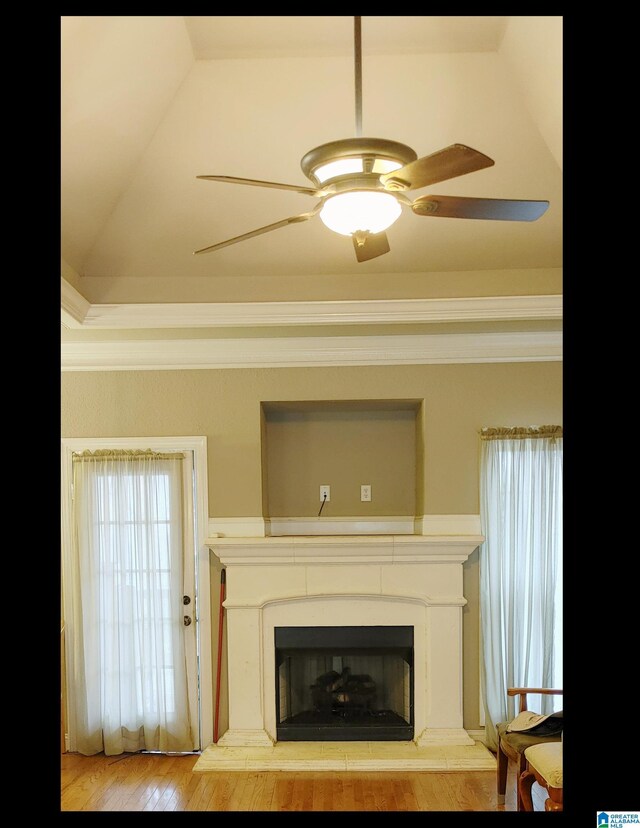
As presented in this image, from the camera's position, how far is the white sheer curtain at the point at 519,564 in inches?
174

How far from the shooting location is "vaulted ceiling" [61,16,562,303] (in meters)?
2.56

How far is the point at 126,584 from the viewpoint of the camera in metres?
4.55

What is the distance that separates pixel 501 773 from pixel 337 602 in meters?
1.35

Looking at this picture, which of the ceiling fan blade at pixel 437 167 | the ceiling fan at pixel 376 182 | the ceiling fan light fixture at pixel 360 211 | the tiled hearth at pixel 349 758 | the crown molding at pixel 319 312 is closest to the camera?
the ceiling fan blade at pixel 437 167

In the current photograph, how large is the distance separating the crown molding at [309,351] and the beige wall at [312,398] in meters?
0.06

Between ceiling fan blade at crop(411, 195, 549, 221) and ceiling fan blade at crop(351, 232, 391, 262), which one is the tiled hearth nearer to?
ceiling fan blade at crop(351, 232, 391, 262)

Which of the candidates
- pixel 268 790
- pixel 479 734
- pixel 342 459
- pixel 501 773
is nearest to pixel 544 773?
pixel 501 773

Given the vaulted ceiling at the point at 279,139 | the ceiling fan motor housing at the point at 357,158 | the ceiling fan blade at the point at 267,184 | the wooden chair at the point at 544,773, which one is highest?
the vaulted ceiling at the point at 279,139

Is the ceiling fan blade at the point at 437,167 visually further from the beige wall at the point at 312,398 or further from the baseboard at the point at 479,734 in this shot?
the baseboard at the point at 479,734

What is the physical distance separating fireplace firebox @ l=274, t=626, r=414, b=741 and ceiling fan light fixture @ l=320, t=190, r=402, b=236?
3071mm

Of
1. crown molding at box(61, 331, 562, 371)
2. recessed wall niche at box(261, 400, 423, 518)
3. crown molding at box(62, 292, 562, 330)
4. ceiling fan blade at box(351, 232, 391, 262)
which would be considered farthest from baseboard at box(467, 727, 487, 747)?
ceiling fan blade at box(351, 232, 391, 262)

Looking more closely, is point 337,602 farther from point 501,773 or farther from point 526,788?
point 526,788

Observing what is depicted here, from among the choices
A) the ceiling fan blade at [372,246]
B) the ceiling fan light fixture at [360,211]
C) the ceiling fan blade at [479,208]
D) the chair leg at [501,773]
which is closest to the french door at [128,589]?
the chair leg at [501,773]
